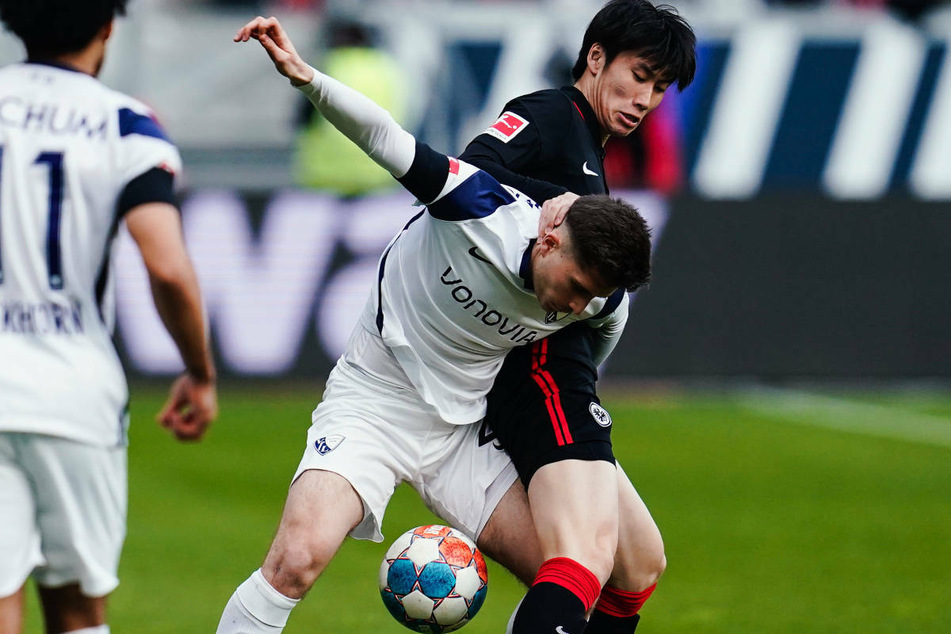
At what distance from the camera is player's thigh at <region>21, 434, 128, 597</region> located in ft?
11.4

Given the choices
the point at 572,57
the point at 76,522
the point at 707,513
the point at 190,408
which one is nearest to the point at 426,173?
the point at 190,408

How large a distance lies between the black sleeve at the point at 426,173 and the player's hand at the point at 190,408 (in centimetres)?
92

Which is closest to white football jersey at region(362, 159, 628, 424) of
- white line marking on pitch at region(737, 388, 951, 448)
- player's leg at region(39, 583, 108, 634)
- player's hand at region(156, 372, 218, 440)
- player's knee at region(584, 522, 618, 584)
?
player's knee at region(584, 522, 618, 584)

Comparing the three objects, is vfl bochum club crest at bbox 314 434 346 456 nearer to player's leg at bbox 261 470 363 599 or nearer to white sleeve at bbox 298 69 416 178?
player's leg at bbox 261 470 363 599

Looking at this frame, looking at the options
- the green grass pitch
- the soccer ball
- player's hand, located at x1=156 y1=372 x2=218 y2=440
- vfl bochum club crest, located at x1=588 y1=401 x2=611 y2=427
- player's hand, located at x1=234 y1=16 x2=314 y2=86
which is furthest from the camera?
the green grass pitch

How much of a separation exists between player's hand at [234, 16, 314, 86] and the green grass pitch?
2653mm

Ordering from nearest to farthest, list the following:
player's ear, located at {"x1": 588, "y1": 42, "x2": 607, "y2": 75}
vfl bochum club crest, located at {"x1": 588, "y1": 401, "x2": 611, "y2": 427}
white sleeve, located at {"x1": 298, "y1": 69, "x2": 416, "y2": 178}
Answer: white sleeve, located at {"x1": 298, "y1": 69, "x2": 416, "y2": 178}
vfl bochum club crest, located at {"x1": 588, "y1": 401, "x2": 611, "y2": 427}
player's ear, located at {"x1": 588, "y1": 42, "x2": 607, "y2": 75}

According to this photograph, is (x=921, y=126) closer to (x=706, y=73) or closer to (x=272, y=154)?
(x=706, y=73)

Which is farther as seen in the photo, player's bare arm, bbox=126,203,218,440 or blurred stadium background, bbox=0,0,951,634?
blurred stadium background, bbox=0,0,951,634

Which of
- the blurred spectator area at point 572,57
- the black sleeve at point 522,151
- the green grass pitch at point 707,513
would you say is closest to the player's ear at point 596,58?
the black sleeve at point 522,151

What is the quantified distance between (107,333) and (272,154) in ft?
42.8

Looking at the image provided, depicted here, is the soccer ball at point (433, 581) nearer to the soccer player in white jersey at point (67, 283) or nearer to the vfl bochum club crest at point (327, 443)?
the vfl bochum club crest at point (327, 443)

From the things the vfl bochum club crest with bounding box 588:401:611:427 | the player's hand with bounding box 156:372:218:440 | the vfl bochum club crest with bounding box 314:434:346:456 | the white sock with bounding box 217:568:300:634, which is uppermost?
the player's hand with bounding box 156:372:218:440

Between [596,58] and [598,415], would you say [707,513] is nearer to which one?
[598,415]
